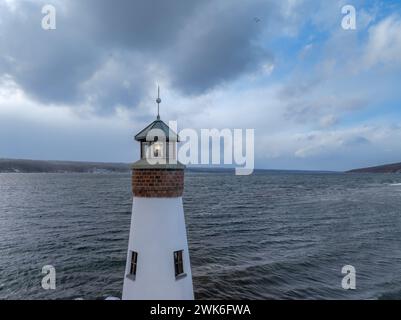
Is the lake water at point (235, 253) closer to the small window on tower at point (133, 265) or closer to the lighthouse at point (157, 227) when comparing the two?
the lighthouse at point (157, 227)

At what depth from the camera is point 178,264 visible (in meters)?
8.29

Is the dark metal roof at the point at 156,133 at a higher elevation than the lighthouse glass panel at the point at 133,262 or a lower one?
higher

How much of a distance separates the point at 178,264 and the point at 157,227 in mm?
1354

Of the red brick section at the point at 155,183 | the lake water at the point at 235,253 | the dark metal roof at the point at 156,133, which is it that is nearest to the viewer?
the red brick section at the point at 155,183

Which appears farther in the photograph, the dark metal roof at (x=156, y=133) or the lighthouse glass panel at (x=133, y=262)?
the dark metal roof at (x=156, y=133)

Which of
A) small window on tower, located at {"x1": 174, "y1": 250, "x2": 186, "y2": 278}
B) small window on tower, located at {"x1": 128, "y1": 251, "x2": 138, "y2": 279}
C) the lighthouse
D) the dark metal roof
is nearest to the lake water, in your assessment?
small window on tower, located at {"x1": 174, "y1": 250, "x2": 186, "y2": 278}

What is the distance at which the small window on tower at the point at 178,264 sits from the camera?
8.20 meters

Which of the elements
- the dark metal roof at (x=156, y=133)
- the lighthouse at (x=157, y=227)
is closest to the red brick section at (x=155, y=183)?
the lighthouse at (x=157, y=227)

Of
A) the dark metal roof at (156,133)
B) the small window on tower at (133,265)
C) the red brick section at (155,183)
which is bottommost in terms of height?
the small window on tower at (133,265)

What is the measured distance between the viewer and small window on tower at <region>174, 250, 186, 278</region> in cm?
820

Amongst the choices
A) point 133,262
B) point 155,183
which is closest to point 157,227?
point 155,183

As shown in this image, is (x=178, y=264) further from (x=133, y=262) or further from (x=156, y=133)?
(x=156, y=133)

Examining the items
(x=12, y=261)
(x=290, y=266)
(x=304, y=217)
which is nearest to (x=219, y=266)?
(x=290, y=266)

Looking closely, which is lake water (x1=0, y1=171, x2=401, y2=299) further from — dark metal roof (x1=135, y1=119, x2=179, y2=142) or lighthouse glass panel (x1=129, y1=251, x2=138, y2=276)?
dark metal roof (x1=135, y1=119, x2=179, y2=142)
